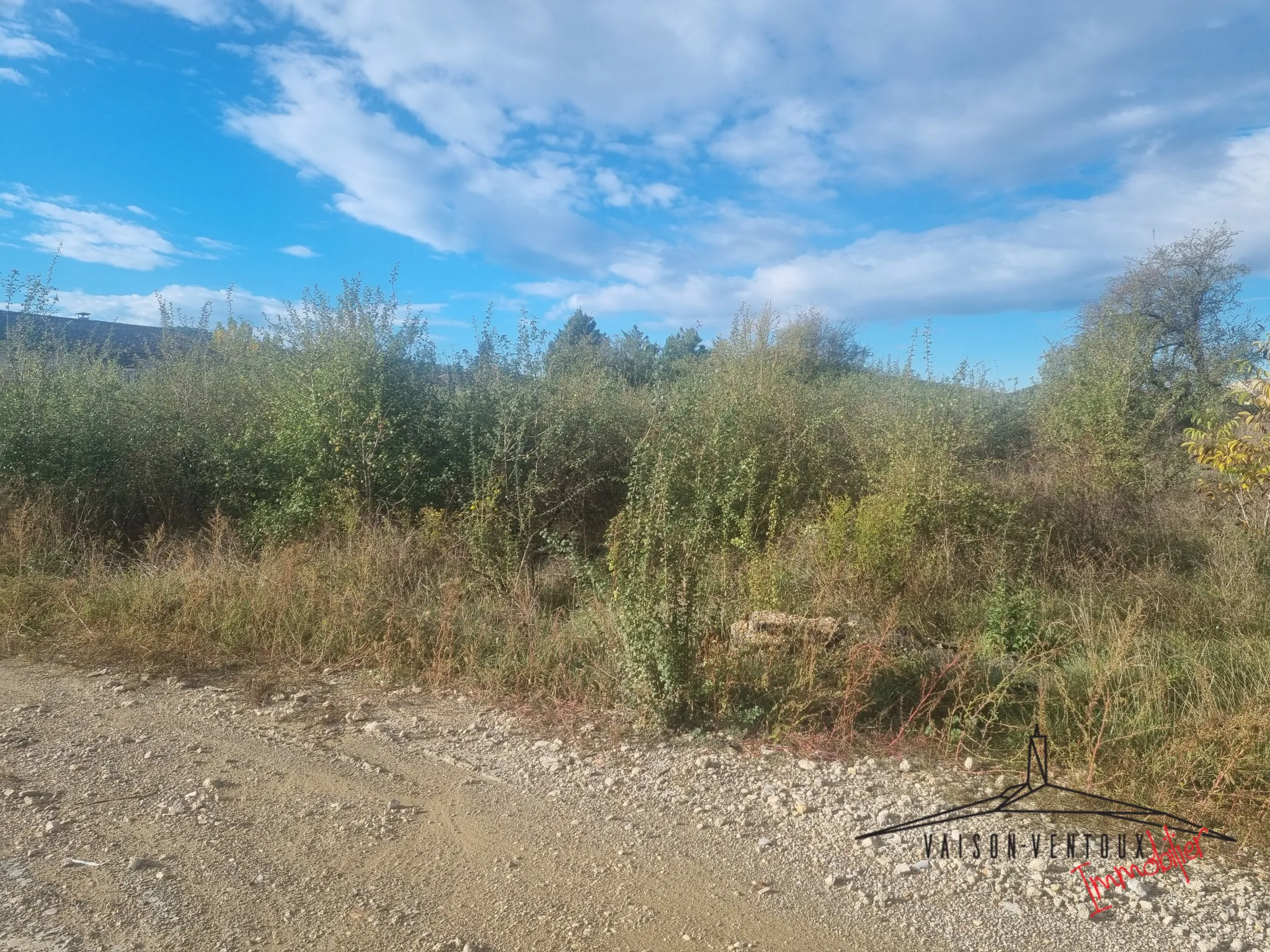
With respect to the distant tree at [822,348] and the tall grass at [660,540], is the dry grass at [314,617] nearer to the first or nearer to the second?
the tall grass at [660,540]

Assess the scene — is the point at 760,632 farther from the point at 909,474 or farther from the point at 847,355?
the point at 847,355

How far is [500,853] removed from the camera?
10.0 ft

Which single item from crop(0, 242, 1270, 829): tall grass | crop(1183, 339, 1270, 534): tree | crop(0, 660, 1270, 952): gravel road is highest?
crop(1183, 339, 1270, 534): tree

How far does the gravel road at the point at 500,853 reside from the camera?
2605mm

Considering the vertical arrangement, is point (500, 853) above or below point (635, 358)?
below

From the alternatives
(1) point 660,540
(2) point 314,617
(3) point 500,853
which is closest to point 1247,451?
(1) point 660,540

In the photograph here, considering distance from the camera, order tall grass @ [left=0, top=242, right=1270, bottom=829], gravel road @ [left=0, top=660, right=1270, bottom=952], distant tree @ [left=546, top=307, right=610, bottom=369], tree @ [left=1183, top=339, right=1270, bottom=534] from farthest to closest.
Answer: distant tree @ [left=546, top=307, right=610, bottom=369] → tree @ [left=1183, top=339, right=1270, bottom=534] → tall grass @ [left=0, top=242, right=1270, bottom=829] → gravel road @ [left=0, top=660, right=1270, bottom=952]

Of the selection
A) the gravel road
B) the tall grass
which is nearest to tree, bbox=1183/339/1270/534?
the tall grass

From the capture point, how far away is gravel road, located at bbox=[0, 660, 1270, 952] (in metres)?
2.61

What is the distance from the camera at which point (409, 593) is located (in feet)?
20.2

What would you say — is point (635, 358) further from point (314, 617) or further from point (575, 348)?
point (314, 617)

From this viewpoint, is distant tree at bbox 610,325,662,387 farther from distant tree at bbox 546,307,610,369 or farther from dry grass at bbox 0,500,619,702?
dry grass at bbox 0,500,619,702

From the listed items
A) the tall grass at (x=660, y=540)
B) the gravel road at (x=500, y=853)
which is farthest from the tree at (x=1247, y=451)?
the gravel road at (x=500, y=853)

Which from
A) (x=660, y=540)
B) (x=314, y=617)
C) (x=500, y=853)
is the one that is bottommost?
(x=500, y=853)
